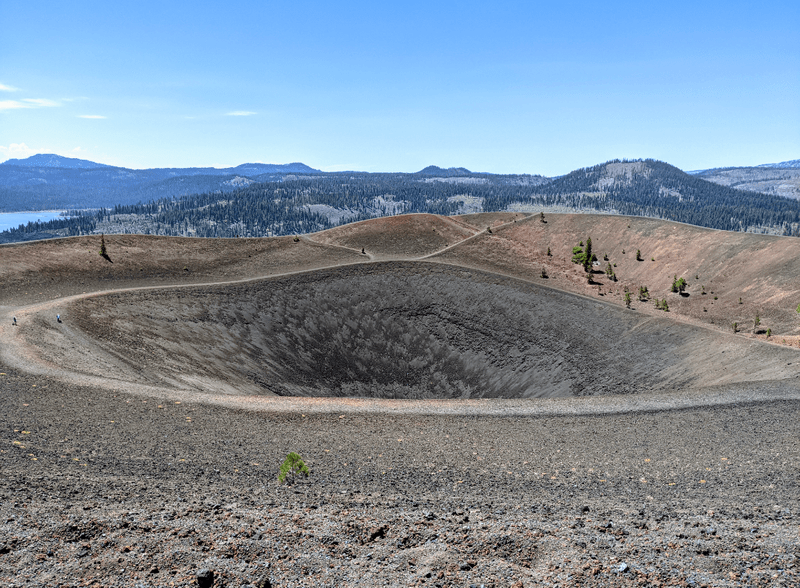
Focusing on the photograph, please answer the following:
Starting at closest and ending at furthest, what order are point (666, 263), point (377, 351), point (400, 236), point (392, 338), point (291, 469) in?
point (291, 469) → point (377, 351) → point (392, 338) → point (666, 263) → point (400, 236)

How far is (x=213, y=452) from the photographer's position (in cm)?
1619

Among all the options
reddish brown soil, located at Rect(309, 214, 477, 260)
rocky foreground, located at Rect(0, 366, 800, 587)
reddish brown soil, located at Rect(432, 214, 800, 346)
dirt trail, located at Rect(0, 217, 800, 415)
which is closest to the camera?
rocky foreground, located at Rect(0, 366, 800, 587)

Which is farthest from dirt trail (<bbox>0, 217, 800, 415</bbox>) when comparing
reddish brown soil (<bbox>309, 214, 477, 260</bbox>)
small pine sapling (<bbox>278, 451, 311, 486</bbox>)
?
reddish brown soil (<bbox>309, 214, 477, 260</bbox>)

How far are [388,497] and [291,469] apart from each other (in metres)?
3.37

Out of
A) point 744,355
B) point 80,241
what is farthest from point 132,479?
point 80,241

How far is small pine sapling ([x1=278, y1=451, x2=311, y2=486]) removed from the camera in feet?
46.0

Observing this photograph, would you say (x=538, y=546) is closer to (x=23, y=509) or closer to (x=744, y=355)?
(x=23, y=509)

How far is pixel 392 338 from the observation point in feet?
156

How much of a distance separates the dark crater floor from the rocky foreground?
10022mm

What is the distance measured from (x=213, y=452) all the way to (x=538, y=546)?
35.7 ft

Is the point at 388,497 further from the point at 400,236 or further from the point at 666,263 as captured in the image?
the point at 400,236

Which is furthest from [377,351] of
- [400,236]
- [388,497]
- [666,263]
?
[666,263]

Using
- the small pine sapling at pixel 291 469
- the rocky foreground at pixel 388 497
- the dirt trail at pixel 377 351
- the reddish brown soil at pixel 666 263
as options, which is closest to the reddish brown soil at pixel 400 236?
the reddish brown soil at pixel 666 263

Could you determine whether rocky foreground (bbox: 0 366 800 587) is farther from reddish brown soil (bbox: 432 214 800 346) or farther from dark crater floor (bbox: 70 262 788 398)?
Result: reddish brown soil (bbox: 432 214 800 346)
